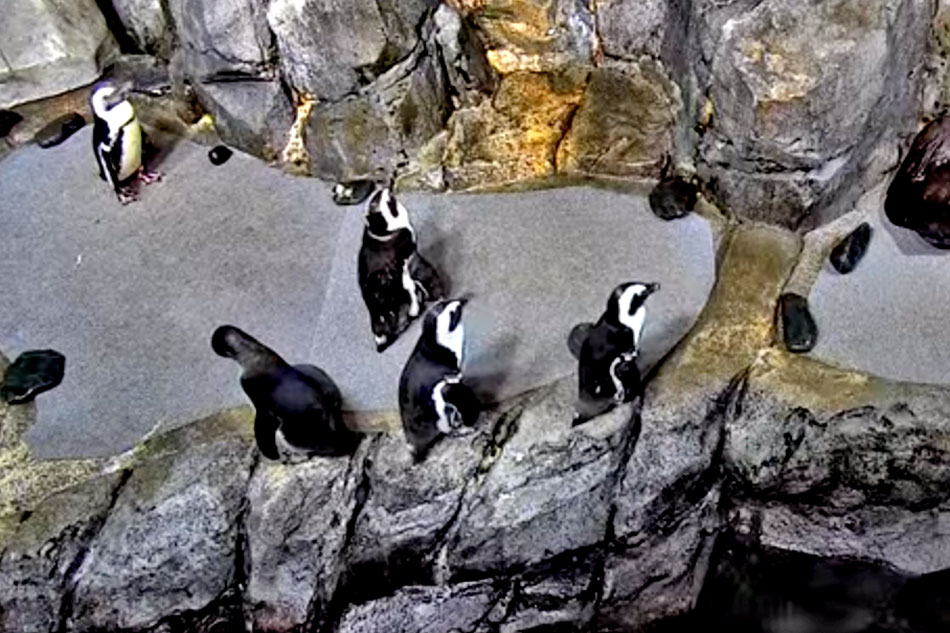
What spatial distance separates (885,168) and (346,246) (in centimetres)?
210

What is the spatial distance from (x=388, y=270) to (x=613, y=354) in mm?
848

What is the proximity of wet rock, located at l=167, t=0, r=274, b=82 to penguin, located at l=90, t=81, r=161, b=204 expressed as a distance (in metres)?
0.36

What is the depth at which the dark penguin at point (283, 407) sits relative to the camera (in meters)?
3.96

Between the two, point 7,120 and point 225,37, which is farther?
point 7,120

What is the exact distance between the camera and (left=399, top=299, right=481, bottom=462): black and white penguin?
3.92 metres

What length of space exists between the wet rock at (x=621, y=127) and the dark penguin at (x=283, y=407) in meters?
1.55

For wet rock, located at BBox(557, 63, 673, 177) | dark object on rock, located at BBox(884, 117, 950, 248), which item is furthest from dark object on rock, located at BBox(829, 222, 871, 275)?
wet rock, located at BBox(557, 63, 673, 177)

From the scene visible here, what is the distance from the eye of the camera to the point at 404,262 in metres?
4.30

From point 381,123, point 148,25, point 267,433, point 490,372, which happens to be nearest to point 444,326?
point 490,372

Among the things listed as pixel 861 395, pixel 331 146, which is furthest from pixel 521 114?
pixel 861 395

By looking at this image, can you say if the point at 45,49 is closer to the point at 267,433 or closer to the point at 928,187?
the point at 267,433

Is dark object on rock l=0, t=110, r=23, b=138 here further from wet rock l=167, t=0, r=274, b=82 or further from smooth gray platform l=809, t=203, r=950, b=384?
smooth gray platform l=809, t=203, r=950, b=384

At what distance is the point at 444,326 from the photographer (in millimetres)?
3914

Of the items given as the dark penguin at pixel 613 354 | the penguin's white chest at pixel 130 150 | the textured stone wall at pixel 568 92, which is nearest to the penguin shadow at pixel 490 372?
the dark penguin at pixel 613 354
